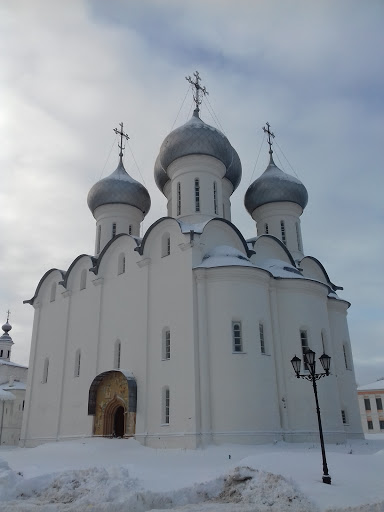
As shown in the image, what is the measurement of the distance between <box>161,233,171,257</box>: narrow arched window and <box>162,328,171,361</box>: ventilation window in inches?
103

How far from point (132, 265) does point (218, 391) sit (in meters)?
5.77

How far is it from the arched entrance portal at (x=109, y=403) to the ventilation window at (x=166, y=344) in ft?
4.62

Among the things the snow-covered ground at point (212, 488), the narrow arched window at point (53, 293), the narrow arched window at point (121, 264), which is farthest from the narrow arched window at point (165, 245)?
the snow-covered ground at point (212, 488)

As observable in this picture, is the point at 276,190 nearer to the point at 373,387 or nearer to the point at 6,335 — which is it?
the point at 373,387

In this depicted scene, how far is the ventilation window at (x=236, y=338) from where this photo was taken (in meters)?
14.3

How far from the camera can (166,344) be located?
49.8 ft

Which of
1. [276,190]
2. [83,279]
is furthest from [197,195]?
[83,279]

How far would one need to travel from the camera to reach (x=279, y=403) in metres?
14.7

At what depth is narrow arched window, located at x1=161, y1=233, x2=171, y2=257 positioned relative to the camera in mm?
16266

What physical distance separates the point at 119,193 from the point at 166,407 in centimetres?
1024

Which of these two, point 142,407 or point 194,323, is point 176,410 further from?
point 194,323

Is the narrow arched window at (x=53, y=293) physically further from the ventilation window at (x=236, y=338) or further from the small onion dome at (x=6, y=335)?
the small onion dome at (x=6, y=335)

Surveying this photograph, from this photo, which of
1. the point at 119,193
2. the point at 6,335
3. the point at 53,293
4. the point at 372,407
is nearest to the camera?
the point at 53,293

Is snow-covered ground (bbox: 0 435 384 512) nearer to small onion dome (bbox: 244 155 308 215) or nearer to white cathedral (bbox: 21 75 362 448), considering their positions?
white cathedral (bbox: 21 75 362 448)
